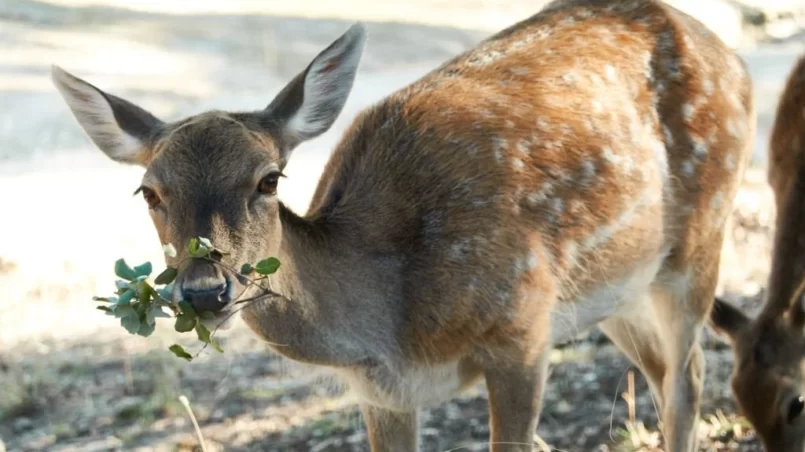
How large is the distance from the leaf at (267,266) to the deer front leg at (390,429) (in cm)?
134

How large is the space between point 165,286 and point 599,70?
2.18 metres

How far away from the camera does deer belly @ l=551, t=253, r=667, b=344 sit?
5.15 meters

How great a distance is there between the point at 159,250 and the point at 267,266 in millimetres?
4671

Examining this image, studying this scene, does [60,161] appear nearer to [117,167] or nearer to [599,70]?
[117,167]

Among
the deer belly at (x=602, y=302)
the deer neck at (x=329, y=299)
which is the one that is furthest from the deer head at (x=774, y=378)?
the deer neck at (x=329, y=299)

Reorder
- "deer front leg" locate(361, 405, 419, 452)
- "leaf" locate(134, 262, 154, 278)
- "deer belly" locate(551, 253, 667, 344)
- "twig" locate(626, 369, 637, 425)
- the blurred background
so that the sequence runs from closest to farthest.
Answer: "leaf" locate(134, 262, 154, 278)
"deer belly" locate(551, 253, 667, 344)
"deer front leg" locate(361, 405, 419, 452)
"twig" locate(626, 369, 637, 425)
the blurred background

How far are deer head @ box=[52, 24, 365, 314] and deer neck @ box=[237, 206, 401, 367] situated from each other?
18 cm

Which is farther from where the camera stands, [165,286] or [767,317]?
[767,317]

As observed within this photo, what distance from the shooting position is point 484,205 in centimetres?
480

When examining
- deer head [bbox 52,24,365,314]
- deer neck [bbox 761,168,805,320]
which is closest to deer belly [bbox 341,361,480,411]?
deer head [bbox 52,24,365,314]

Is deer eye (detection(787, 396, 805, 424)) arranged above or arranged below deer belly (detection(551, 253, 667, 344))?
below

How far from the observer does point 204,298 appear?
13.0ft

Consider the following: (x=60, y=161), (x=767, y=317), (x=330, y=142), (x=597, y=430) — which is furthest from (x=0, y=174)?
(x=767, y=317)

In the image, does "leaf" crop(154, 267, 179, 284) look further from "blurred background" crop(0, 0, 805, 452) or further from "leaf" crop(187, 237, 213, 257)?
"blurred background" crop(0, 0, 805, 452)
